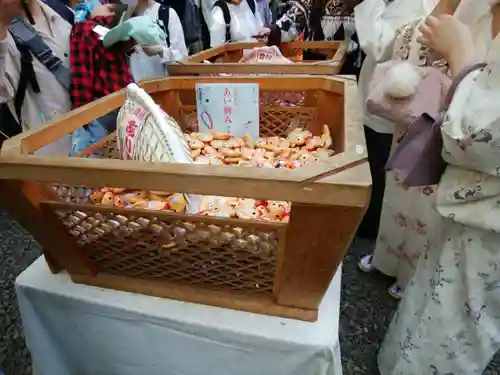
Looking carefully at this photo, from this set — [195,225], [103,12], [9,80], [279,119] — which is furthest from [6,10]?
[195,225]

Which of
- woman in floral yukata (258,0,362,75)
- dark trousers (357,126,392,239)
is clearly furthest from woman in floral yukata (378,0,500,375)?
woman in floral yukata (258,0,362,75)

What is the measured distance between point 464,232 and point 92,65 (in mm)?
1243

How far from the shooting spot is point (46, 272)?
68 centimetres

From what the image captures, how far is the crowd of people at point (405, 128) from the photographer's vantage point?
703 millimetres

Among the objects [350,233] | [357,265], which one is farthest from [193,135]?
[357,265]

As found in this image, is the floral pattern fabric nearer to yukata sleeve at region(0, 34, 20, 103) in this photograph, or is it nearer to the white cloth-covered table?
the white cloth-covered table

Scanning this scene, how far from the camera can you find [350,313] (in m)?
1.37

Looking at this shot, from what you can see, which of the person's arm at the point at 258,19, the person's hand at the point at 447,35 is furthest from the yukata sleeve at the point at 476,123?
the person's arm at the point at 258,19

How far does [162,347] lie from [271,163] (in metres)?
0.39

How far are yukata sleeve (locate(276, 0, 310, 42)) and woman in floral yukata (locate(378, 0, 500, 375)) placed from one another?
1.03 m

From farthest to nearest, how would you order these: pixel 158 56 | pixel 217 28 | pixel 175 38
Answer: pixel 217 28
pixel 175 38
pixel 158 56

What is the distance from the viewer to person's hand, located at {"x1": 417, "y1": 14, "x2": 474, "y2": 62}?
77 centimetres

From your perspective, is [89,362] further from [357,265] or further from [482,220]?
[357,265]

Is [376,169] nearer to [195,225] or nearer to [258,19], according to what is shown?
[195,225]
